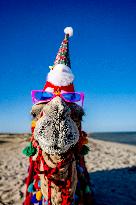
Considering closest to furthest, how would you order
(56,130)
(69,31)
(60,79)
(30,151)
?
1. (56,130)
2. (30,151)
3. (60,79)
4. (69,31)

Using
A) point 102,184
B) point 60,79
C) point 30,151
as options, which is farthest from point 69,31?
point 102,184

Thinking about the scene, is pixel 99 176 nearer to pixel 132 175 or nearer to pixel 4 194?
pixel 132 175

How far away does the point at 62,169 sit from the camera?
7.74ft

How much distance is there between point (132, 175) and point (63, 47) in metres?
4.13

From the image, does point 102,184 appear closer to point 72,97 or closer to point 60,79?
point 60,79

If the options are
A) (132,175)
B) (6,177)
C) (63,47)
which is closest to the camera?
(63,47)

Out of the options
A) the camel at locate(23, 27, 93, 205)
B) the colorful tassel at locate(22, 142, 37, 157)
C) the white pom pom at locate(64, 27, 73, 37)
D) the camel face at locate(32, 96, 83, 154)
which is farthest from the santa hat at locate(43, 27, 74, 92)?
the white pom pom at locate(64, 27, 73, 37)

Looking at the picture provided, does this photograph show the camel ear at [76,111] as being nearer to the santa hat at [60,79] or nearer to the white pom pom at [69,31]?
the santa hat at [60,79]

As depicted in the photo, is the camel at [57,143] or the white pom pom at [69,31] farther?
the white pom pom at [69,31]

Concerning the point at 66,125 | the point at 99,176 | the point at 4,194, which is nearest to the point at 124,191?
the point at 99,176

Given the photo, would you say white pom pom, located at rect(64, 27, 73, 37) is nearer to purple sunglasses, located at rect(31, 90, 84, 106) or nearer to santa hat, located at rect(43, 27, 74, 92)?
santa hat, located at rect(43, 27, 74, 92)

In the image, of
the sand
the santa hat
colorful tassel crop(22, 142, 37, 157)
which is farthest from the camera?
the sand

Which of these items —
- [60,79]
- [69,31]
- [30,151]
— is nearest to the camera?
[30,151]

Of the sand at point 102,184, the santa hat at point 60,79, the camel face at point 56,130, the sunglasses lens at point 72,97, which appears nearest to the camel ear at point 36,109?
the sunglasses lens at point 72,97
